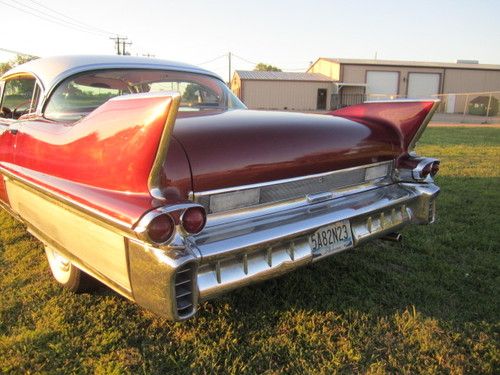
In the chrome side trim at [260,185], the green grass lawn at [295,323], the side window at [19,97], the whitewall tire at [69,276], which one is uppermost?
the side window at [19,97]

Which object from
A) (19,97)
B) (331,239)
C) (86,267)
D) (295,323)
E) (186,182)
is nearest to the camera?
(186,182)

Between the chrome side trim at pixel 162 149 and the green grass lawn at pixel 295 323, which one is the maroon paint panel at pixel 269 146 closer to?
the chrome side trim at pixel 162 149

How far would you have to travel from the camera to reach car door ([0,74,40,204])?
3.13m

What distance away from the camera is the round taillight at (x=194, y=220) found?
183 cm

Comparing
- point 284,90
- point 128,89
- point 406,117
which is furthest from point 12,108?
point 284,90

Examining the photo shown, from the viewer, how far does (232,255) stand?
1.99 m

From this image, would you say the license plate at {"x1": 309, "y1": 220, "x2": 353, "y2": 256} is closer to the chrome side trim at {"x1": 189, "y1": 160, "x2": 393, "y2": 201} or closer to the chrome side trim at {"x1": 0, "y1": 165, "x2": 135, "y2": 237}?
the chrome side trim at {"x1": 189, "y1": 160, "x2": 393, "y2": 201}

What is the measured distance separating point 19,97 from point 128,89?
132 cm

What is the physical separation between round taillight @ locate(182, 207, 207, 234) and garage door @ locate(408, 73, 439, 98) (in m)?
39.8

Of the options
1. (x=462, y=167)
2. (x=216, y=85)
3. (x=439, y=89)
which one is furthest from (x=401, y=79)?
(x=216, y=85)

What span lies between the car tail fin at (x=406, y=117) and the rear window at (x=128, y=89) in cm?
113

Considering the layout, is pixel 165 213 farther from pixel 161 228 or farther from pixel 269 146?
pixel 269 146

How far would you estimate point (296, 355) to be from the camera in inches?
89.0

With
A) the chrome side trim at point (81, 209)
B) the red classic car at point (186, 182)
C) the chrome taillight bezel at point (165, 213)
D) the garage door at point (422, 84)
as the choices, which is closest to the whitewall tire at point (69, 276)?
the red classic car at point (186, 182)
